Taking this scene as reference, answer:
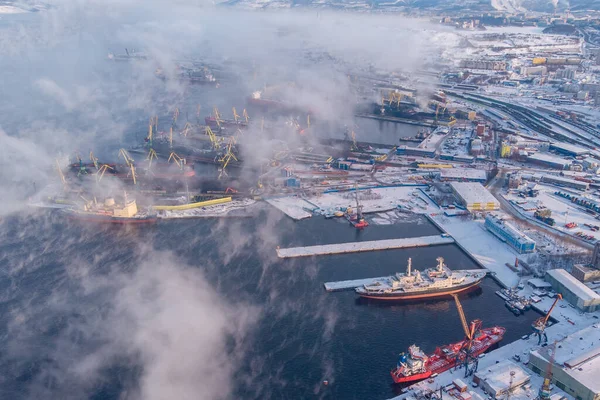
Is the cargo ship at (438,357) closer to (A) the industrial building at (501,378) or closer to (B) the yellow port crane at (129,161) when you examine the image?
(A) the industrial building at (501,378)

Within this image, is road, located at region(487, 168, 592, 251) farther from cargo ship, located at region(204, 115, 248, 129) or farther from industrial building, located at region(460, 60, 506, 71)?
industrial building, located at region(460, 60, 506, 71)

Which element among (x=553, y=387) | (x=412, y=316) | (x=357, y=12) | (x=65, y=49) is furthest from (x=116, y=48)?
(x=553, y=387)

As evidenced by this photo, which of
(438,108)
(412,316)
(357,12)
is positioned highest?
(357,12)

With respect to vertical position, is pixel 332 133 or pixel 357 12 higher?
pixel 357 12

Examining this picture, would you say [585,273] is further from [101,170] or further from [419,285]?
[101,170]

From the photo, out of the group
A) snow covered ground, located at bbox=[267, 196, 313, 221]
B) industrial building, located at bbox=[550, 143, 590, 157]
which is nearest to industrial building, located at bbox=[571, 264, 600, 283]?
snow covered ground, located at bbox=[267, 196, 313, 221]

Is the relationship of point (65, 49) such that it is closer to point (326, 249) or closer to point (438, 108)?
point (438, 108)
